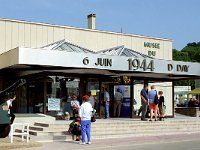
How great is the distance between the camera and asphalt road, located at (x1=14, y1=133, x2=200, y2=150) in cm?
1484

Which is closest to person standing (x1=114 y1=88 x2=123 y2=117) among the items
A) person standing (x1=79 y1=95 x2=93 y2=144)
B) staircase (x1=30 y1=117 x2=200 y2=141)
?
staircase (x1=30 y1=117 x2=200 y2=141)

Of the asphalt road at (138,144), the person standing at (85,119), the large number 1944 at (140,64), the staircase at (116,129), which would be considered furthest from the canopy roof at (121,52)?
the person standing at (85,119)

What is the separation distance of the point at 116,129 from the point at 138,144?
342cm

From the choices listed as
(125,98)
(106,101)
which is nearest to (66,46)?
(106,101)

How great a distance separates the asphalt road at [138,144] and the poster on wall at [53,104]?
6.22 metres

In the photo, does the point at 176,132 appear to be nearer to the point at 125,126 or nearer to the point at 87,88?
Result: the point at 125,126

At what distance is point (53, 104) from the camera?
23.2m

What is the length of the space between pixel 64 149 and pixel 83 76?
34.1ft

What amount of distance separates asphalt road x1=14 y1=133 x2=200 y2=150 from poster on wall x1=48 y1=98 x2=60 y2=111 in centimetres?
622

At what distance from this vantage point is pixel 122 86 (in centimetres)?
2630

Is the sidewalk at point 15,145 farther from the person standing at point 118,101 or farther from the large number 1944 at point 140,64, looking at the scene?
the person standing at point 118,101

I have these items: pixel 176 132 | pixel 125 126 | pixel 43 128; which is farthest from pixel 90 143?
pixel 176 132

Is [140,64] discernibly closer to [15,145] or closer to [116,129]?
[116,129]

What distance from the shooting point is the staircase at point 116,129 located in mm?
17562
